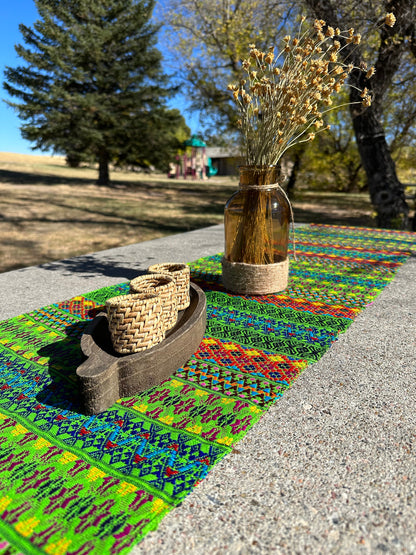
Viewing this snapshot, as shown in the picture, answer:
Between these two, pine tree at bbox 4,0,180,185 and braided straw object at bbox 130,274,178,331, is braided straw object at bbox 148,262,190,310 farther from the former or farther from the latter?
pine tree at bbox 4,0,180,185

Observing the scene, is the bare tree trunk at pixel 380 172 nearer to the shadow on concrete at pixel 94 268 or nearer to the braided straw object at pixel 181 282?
the shadow on concrete at pixel 94 268

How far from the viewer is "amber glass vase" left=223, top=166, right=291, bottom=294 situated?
95.7 inches

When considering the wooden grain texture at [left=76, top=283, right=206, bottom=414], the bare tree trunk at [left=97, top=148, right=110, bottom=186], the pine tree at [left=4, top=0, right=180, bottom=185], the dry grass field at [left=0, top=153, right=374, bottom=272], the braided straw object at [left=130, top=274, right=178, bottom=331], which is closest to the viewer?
the wooden grain texture at [left=76, top=283, right=206, bottom=414]

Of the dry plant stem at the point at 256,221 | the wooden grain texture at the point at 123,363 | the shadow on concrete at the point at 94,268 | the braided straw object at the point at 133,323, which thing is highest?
the dry plant stem at the point at 256,221

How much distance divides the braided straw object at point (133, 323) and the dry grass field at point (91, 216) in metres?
3.41

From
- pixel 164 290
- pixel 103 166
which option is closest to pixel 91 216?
pixel 103 166

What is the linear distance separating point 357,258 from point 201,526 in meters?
3.09

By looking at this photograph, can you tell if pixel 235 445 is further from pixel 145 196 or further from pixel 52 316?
pixel 145 196

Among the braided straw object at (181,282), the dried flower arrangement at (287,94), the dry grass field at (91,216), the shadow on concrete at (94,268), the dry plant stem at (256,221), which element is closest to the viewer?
the braided straw object at (181,282)

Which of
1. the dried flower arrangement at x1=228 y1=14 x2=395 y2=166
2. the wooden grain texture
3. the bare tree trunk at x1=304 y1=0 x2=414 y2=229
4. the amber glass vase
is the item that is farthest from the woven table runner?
the bare tree trunk at x1=304 y1=0 x2=414 y2=229

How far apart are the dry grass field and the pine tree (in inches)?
71.0

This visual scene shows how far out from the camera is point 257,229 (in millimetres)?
2471

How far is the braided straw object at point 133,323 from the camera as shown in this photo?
146 centimetres

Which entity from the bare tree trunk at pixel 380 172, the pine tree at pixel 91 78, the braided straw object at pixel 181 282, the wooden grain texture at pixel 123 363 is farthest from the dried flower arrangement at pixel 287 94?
the pine tree at pixel 91 78
